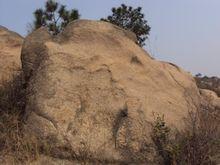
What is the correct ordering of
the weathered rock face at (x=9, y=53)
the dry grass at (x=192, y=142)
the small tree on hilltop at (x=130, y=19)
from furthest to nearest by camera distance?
the small tree on hilltop at (x=130, y=19) → the weathered rock face at (x=9, y=53) → the dry grass at (x=192, y=142)

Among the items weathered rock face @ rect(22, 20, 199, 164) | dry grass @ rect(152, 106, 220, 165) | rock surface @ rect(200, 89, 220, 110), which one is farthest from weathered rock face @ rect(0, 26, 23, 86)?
rock surface @ rect(200, 89, 220, 110)

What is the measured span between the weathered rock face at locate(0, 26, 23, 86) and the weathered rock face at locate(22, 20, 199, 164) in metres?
0.81

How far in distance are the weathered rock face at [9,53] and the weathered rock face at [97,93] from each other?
0.81 meters

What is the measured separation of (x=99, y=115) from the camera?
7.55 meters

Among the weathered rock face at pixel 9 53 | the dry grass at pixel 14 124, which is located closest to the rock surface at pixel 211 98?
the dry grass at pixel 14 124

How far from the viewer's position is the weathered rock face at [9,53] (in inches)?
376

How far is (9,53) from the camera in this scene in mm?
10297

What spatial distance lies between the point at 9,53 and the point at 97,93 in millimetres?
3200

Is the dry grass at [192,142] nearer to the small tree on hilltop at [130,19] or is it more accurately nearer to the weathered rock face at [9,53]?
the weathered rock face at [9,53]

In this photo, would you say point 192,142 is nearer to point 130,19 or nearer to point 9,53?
point 9,53

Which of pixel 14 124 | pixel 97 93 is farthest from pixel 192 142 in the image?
pixel 14 124

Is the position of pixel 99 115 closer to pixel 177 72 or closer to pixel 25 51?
pixel 25 51

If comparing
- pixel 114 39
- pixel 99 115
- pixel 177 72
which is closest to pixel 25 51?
pixel 114 39

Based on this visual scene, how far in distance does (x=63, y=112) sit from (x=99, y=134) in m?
0.63
